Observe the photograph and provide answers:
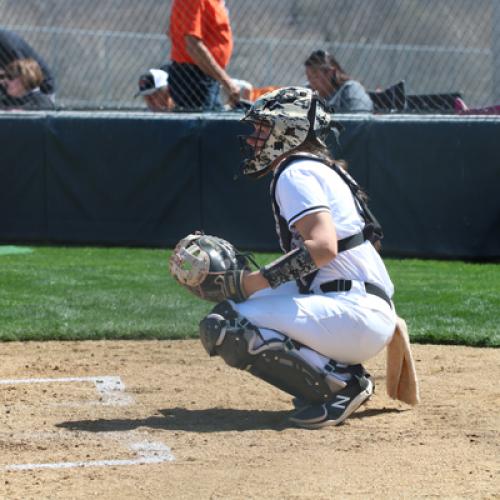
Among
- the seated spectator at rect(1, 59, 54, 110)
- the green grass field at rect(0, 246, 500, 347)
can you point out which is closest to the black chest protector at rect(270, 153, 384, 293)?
the green grass field at rect(0, 246, 500, 347)

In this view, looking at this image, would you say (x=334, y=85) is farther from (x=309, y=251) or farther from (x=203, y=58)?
(x=309, y=251)

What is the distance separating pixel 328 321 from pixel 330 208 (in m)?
0.45

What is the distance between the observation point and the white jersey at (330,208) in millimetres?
4211

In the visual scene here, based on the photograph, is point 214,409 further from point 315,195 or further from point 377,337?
point 315,195

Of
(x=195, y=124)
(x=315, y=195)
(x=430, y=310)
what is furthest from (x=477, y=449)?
(x=195, y=124)

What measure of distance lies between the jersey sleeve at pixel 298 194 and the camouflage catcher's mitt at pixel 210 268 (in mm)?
293

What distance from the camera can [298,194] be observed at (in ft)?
13.8

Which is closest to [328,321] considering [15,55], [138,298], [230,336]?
[230,336]

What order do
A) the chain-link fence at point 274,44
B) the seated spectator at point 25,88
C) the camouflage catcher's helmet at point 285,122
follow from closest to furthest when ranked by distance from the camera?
the camouflage catcher's helmet at point 285,122 < the seated spectator at point 25,88 < the chain-link fence at point 274,44

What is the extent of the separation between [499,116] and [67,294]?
396 centimetres

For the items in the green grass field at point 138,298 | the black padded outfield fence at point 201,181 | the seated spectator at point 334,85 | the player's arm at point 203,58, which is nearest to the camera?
the green grass field at point 138,298

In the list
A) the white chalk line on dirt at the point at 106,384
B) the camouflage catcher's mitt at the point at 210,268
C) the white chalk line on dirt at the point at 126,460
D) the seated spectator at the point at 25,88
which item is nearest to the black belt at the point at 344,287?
the camouflage catcher's mitt at the point at 210,268

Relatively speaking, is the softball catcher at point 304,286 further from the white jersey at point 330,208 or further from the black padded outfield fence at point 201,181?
the black padded outfield fence at point 201,181

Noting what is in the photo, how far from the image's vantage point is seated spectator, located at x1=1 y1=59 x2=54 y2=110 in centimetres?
1031
